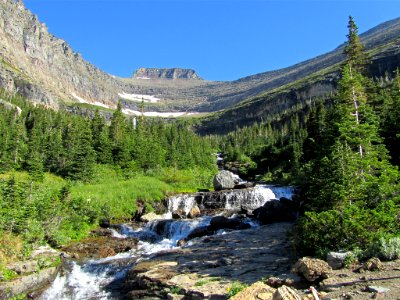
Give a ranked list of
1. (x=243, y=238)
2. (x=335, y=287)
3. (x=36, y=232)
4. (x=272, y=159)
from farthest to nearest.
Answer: (x=272, y=159) < (x=243, y=238) < (x=36, y=232) < (x=335, y=287)

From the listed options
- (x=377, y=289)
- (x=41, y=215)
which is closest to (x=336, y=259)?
(x=377, y=289)

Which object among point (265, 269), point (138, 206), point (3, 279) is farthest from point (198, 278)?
point (138, 206)

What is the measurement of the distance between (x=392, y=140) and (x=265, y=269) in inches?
955

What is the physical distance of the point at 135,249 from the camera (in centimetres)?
2773

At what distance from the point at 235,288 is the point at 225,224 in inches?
766

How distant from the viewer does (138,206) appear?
4088 centimetres

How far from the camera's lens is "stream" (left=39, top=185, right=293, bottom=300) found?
19.2 m

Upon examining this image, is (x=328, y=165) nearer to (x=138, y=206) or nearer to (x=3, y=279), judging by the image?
(x=3, y=279)

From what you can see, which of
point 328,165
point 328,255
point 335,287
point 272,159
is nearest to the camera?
point 335,287

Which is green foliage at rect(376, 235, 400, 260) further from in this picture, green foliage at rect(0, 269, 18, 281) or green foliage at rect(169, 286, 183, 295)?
green foliage at rect(0, 269, 18, 281)

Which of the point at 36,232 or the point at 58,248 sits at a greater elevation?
the point at 36,232

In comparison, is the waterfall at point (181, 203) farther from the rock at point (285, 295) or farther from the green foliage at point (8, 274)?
the rock at point (285, 295)

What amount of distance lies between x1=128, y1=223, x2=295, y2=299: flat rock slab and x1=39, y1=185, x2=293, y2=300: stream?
2.07m

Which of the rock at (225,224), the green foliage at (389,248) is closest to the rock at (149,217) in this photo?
the rock at (225,224)
